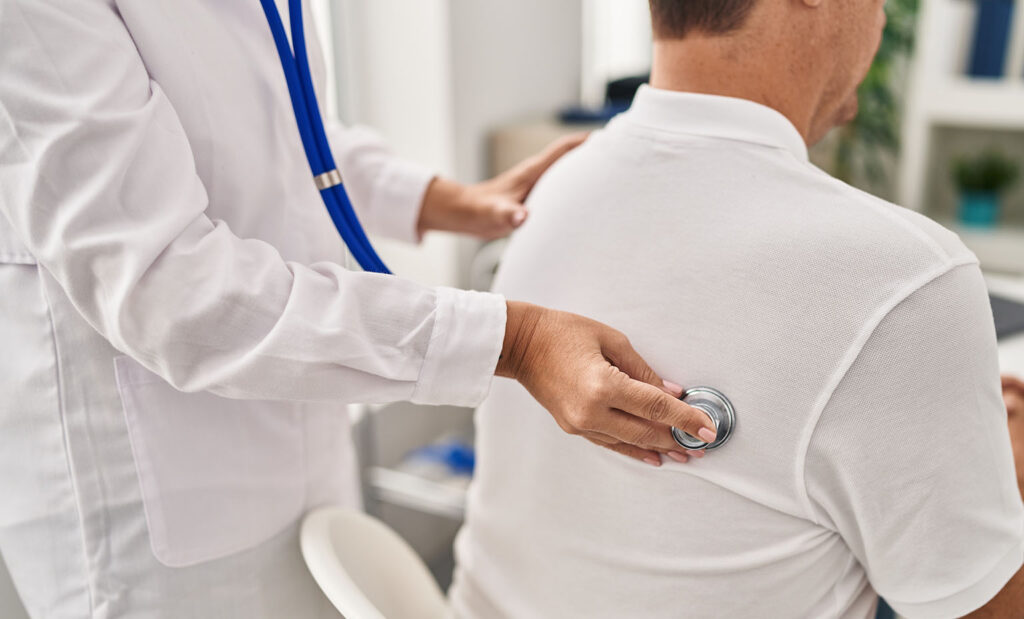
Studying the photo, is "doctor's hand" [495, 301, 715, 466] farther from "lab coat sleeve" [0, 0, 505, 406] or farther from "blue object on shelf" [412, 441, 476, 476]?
"blue object on shelf" [412, 441, 476, 476]

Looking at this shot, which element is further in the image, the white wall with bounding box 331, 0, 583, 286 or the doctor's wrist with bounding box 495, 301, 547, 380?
the white wall with bounding box 331, 0, 583, 286

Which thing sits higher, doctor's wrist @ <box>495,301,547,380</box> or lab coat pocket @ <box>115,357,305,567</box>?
doctor's wrist @ <box>495,301,547,380</box>

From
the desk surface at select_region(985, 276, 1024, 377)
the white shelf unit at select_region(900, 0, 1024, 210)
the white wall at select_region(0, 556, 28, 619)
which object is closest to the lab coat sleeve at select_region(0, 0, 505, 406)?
the white wall at select_region(0, 556, 28, 619)

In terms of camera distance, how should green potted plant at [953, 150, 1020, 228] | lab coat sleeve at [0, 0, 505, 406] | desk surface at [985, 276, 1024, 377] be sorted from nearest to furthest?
lab coat sleeve at [0, 0, 505, 406]
desk surface at [985, 276, 1024, 377]
green potted plant at [953, 150, 1020, 228]

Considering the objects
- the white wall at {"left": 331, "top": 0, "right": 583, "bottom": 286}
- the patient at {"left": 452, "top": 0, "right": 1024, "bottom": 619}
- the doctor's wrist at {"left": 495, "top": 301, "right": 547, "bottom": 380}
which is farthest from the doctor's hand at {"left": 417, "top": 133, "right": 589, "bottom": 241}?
the white wall at {"left": 331, "top": 0, "right": 583, "bottom": 286}

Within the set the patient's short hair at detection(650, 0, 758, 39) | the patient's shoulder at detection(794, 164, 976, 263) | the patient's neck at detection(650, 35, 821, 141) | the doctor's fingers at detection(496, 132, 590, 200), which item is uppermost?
the patient's short hair at detection(650, 0, 758, 39)

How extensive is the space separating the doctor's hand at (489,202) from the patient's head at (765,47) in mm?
275

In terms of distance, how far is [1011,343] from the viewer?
1417 millimetres

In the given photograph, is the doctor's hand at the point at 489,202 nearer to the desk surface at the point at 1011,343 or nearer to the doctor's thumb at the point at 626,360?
the doctor's thumb at the point at 626,360

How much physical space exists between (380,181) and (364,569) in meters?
0.52

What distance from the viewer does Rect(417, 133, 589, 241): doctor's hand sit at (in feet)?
3.69

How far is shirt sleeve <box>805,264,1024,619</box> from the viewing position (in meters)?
0.71

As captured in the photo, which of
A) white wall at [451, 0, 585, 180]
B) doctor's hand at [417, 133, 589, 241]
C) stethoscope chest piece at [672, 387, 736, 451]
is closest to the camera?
stethoscope chest piece at [672, 387, 736, 451]

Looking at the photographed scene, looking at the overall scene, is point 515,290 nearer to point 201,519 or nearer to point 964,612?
point 201,519
